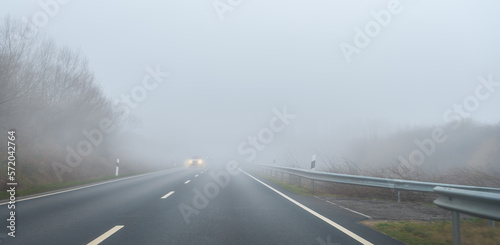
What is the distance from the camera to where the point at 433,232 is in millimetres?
5230

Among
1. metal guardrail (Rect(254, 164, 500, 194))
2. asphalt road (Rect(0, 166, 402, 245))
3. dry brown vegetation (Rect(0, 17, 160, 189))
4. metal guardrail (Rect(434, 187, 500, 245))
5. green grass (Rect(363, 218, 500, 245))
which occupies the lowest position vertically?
green grass (Rect(363, 218, 500, 245))

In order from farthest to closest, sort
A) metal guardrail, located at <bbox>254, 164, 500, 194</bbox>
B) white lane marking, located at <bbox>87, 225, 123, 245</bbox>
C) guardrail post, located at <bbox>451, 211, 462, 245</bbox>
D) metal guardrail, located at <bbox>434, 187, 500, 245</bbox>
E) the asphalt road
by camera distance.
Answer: metal guardrail, located at <bbox>254, 164, 500, 194</bbox>, the asphalt road, white lane marking, located at <bbox>87, 225, 123, 245</bbox>, guardrail post, located at <bbox>451, 211, 462, 245</bbox>, metal guardrail, located at <bbox>434, 187, 500, 245</bbox>

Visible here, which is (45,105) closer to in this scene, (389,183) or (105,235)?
(105,235)

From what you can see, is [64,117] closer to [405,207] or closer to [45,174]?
[45,174]

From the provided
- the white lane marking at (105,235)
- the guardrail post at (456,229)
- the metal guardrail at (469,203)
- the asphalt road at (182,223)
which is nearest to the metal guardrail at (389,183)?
the asphalt road at (182,223)

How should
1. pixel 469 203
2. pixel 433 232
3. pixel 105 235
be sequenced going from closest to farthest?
pixel 469 203, pixel 105 235, pixel 433 232

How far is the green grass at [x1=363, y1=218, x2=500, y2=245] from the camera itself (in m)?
4.64

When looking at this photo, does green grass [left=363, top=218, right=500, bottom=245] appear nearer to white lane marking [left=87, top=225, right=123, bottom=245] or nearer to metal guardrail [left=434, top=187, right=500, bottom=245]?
metal guardrail [left=434, top=187, right=500, bottom=245]

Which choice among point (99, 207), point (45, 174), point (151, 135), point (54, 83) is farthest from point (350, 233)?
point (151, 135)

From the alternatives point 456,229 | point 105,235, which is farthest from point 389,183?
point 105,235


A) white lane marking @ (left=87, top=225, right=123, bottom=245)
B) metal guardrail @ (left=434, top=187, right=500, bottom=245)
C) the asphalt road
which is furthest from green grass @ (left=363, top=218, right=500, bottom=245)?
white lane marking @ (left=87, top=225, right=123, bottom=245)

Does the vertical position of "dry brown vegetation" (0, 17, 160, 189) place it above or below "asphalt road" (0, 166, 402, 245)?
above

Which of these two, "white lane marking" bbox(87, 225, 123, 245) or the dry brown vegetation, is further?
the dry brown vegetation

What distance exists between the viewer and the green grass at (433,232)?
4637 millimetres
